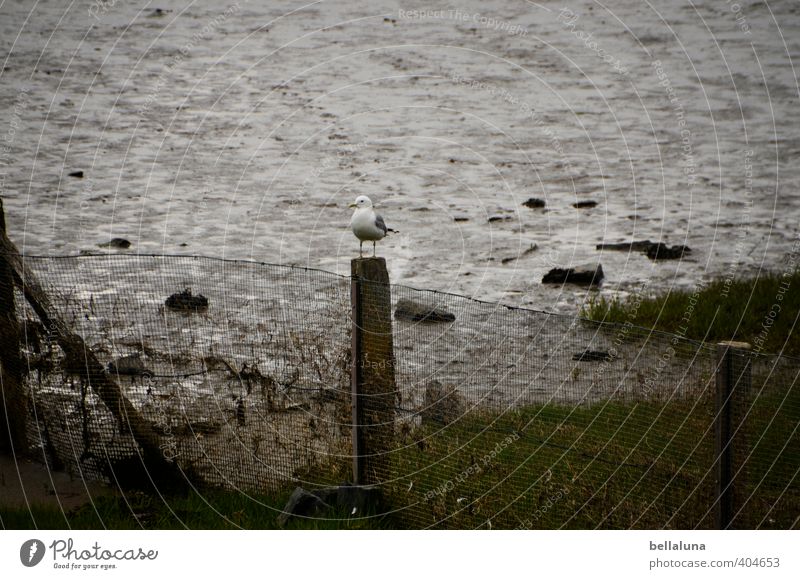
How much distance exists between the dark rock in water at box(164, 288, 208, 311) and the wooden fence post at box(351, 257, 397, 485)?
181 cm

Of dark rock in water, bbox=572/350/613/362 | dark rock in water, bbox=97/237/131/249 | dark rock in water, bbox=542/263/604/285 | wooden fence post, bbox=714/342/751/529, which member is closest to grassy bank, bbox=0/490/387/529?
wooden fence post, bbox=714/342/751/529

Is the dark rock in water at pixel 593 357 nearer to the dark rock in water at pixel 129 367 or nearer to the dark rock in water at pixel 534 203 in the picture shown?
the dark rock in water at pixel 129 367

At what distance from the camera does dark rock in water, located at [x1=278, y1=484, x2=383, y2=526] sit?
265 inches

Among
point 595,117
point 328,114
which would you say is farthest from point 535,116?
point 328,114

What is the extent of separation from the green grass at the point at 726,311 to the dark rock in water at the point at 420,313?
1803 millimetres

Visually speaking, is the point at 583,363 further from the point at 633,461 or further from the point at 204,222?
the point at 204,222

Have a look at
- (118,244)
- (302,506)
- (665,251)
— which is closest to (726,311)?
(665,251)

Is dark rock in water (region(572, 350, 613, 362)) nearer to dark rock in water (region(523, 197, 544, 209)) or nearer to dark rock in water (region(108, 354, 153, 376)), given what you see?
dark rock in water (region(108, 354, 153, 376))

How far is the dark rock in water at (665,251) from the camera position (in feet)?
41.4

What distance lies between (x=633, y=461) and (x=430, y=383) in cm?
153

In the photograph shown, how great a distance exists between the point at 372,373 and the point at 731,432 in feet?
7.54

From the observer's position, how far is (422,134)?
17.2 metres

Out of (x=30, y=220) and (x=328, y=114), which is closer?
(x=30, y=220)

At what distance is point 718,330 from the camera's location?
33.6ft
